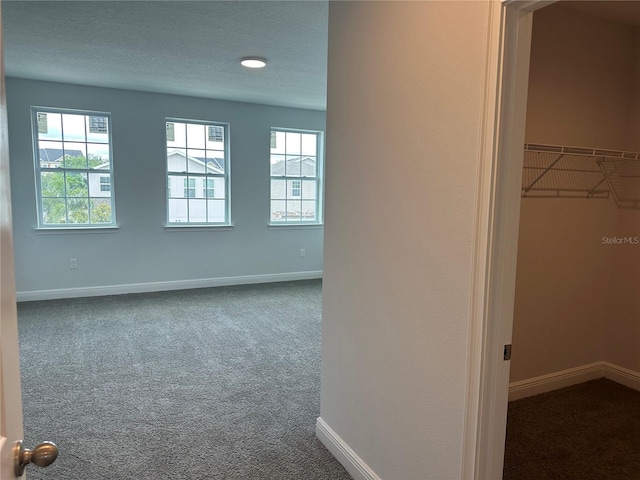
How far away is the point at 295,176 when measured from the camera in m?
6.59

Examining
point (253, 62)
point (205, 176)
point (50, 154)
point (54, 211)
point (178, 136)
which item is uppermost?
point (253, 62)

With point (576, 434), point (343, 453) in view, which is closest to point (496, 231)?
point (343, 453)

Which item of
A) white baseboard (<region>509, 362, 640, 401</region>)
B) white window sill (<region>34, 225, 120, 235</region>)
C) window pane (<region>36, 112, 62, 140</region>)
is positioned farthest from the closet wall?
window pane (<region>36, 112, 62, 140</region>)

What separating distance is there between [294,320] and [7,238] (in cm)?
391

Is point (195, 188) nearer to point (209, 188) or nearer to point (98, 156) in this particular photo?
point (209, 188)

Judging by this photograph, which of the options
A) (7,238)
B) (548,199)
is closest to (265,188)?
(548,199)

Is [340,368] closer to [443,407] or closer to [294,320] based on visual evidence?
[443,407]

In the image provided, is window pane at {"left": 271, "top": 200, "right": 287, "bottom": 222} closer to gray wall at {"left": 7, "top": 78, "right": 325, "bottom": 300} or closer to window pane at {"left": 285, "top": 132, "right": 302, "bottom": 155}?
gray wall at {"left": 7, "top": 78, "right": 325, "bottom": 300}

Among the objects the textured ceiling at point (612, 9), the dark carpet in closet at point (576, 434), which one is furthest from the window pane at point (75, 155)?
the dark carpet in closet at point (576, 434)

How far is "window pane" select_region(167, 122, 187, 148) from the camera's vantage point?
18.5 feet

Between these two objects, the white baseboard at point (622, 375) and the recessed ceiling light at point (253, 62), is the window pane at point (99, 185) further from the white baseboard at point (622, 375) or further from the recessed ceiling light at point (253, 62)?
the white baseboard at point (622, 375)

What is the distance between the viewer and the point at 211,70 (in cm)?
426

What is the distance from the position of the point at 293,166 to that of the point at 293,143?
1.09 feet

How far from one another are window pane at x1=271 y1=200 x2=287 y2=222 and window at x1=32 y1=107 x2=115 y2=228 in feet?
6.95
